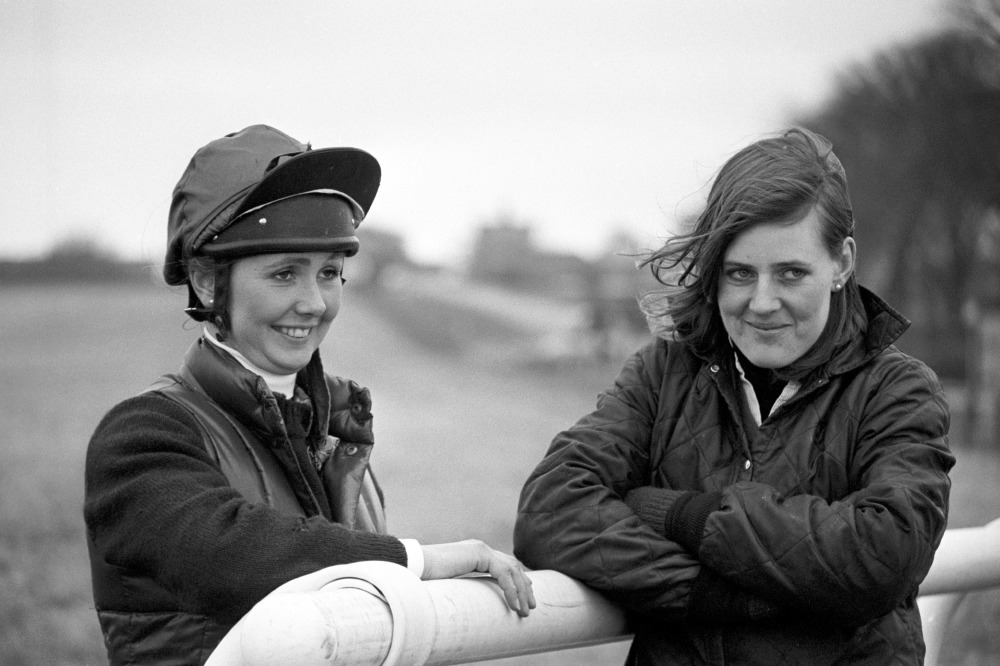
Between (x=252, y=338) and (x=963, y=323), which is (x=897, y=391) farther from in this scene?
(x=963, y=323)

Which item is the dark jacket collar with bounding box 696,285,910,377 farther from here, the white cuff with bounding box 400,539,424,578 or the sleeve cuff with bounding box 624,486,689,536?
the white cuff with bounding box 400,539,424,578

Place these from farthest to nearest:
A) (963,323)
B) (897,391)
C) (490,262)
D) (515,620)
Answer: (490,262), (963,323), (897,391), (515,620)

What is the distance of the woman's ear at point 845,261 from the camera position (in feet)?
7.00

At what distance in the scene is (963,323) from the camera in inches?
785

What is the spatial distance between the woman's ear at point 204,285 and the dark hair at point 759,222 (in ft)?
2.98

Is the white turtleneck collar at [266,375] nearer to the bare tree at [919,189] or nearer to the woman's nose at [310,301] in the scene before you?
the woman's nose at [310,301]

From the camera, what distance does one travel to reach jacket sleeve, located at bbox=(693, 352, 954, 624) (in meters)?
1.75

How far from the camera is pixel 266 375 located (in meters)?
2.10

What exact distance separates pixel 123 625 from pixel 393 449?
1294 cm

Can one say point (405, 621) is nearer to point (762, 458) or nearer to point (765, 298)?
point (762, 458)

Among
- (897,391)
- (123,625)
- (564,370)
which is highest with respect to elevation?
(897,391)

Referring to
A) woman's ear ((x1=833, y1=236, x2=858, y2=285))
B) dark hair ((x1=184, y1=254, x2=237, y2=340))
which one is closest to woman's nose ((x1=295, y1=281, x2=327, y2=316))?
dark hair ((x1=184, y1=254, x2=237, y2=340))

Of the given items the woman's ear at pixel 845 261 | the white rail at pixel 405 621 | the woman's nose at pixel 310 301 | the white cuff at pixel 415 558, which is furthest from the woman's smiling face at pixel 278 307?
the woman's ear at pixel 845 261

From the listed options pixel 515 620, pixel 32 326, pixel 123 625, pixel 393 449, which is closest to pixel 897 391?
pixel 515 620
